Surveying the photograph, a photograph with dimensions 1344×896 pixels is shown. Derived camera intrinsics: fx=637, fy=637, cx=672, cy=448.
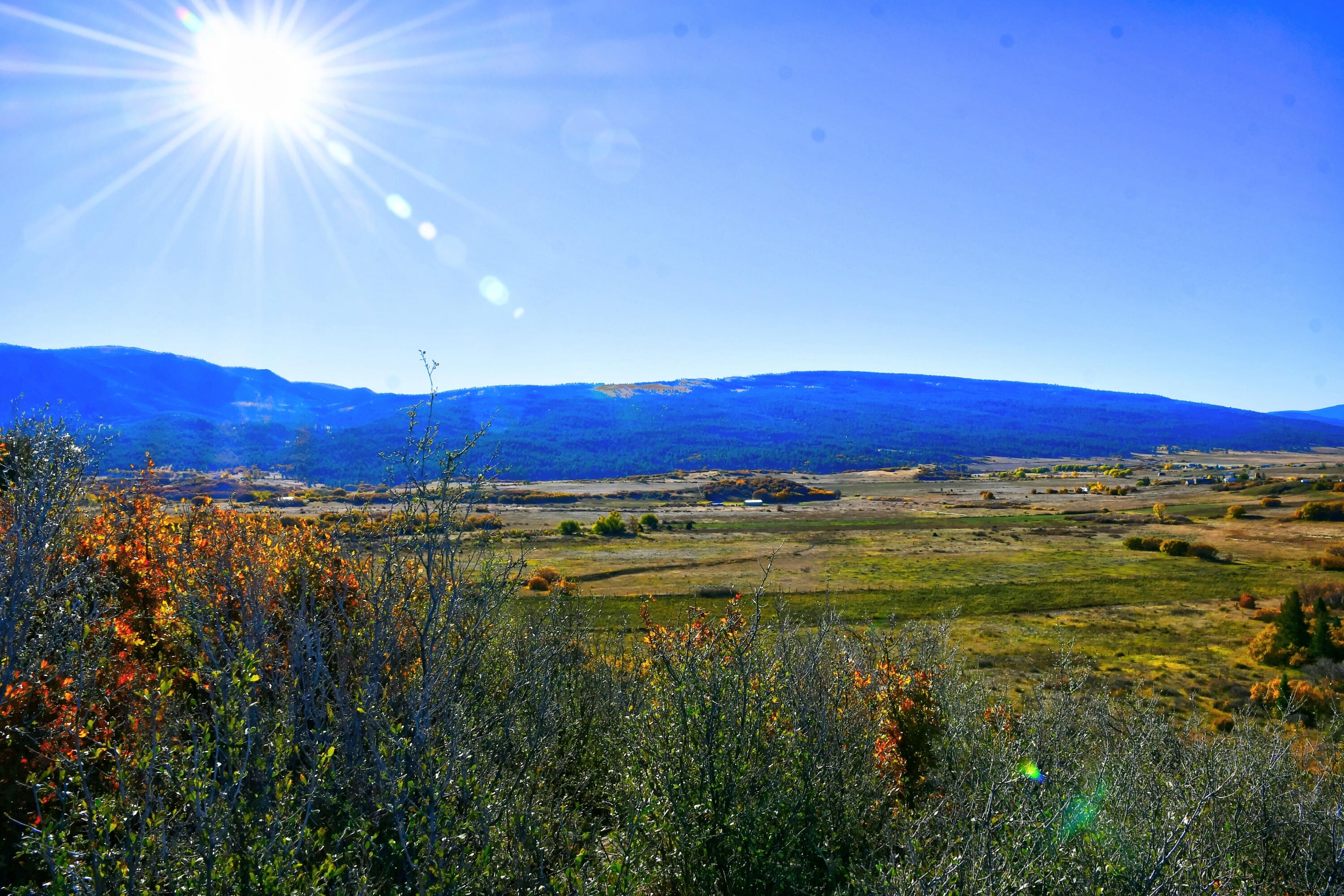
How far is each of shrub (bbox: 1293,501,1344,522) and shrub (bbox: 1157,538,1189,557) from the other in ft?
80.5

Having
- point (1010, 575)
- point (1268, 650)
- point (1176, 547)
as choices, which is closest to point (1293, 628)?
point (1268, 650)

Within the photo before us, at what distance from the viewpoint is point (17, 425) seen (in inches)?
432

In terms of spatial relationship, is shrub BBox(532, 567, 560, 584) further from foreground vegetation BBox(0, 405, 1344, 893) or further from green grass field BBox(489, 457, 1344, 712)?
foreground vegetation BBox(0, 405, 1344, 893)

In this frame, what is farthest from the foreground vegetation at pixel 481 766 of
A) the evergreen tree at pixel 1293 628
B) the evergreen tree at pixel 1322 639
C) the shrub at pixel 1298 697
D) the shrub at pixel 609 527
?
the shrub at pixel 609 527

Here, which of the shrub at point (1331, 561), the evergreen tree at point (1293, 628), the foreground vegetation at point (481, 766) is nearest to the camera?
the foreground vegetation at point (481, 766)

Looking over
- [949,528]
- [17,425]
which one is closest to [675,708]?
[17,425]

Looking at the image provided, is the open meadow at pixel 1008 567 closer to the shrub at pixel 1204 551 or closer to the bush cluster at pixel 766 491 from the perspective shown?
the shrub at pixel 1204 551

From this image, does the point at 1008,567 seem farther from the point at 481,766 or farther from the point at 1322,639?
the point at 481,766

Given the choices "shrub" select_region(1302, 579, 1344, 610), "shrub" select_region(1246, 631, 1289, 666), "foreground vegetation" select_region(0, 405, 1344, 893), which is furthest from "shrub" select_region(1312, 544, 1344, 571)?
"foreground vegetation" select_region(0, 405, 1344, 893)

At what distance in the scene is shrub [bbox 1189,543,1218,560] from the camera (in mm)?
50500

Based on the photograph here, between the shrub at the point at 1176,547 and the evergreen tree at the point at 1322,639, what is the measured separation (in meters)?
32.4

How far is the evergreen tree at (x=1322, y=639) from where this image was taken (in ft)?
76.6

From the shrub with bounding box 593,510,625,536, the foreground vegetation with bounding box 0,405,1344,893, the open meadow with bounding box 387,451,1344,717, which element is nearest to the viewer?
the foreground vegetation with bounding box 0,405,1344,893

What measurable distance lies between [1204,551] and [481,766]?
64316mm
